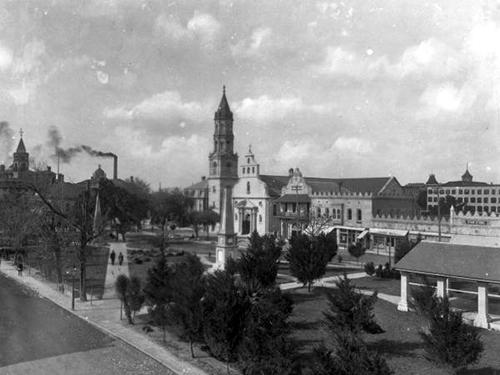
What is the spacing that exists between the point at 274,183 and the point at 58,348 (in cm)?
5799

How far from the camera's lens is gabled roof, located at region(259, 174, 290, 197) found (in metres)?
73.2

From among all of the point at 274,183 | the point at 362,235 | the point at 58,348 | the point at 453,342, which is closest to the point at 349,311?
the point at 453,342

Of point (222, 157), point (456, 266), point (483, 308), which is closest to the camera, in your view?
point (483, 308)

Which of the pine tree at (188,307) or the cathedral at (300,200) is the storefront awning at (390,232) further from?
the pine tree at (188,307)

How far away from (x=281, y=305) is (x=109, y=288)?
18.2m

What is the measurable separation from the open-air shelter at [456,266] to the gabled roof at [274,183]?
47.0m

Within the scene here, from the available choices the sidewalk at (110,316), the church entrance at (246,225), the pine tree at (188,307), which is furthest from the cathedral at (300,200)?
the pine tree at (188,307)

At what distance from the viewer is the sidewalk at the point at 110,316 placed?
60.6 feet

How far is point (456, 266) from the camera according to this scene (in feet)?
78.3

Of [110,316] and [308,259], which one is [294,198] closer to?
[308,259]

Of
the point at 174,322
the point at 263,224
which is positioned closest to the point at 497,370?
the point at 174,322

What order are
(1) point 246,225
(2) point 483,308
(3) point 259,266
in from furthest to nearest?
(1) point 246,225, (3) point 259,266, (2) point 483,308

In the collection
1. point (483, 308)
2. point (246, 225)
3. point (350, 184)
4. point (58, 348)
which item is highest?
point (350, 184)

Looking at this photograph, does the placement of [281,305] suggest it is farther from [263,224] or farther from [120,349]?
[263,224]
